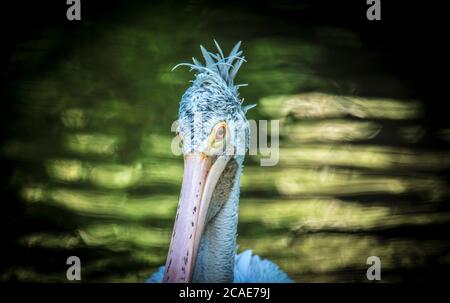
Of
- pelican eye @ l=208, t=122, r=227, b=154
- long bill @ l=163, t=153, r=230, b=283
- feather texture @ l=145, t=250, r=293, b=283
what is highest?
pelican eye @ l=208, t=122, r=227, b=154

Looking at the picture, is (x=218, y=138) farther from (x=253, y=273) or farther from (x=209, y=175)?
(x=253, y=273)

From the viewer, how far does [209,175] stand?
1.94 metres

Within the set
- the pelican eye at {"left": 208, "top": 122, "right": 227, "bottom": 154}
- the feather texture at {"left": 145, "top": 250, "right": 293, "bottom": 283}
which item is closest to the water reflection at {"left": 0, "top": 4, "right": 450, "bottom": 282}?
the feather texture at {"left": 145, "top": 250, "right": 293, "bottom": 283}

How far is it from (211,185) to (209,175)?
0.05 metres

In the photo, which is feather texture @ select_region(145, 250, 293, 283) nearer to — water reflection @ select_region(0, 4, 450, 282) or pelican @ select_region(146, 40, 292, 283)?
pelican @ select_region(146, 40, 292, 283)

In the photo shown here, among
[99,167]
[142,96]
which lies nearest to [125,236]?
[99,167]

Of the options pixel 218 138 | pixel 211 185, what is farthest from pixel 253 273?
pixel 218 138

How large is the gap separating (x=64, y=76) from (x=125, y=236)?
1.04 meters

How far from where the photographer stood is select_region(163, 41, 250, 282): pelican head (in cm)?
183

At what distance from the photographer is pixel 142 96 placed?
2.67 meters

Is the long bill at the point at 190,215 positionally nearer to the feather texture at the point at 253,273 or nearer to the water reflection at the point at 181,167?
the feather texture at the point at 253,273

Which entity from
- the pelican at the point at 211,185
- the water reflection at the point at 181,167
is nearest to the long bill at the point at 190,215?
the pelican at the point at 211,185

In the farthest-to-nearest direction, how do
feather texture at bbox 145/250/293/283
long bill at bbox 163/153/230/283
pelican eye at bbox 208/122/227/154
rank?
feather texture at bbox 145/250/293/283, pelican eye at bbox 208/122/227/154, long bill at bbox 163/153/230/283

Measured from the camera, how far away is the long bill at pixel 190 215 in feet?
5.87
